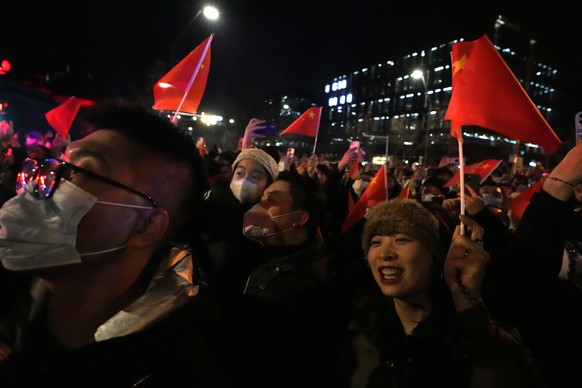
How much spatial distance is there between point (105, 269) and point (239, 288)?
137cm

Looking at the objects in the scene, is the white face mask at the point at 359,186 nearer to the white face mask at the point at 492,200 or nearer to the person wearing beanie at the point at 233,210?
the white face mask at the point at 492,200

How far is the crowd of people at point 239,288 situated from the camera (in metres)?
1.34

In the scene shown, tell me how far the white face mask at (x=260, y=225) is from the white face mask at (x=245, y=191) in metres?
0.92

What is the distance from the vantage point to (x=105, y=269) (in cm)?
144

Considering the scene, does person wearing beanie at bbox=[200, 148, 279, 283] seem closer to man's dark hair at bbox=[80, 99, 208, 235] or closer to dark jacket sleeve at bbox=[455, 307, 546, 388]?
man's dark hair at bbox=[80, 99, 208, 235]

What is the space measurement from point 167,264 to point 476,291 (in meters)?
1.38

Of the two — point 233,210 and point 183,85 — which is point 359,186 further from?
point 233,210

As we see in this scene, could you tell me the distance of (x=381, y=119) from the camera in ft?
299

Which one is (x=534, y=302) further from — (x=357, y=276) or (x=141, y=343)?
(x=141, y=343)

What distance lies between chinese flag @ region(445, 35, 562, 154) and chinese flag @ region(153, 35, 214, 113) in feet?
11.2

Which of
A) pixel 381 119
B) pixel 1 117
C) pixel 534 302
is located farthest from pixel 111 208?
pixel 381 119

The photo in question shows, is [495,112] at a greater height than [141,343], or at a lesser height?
greater

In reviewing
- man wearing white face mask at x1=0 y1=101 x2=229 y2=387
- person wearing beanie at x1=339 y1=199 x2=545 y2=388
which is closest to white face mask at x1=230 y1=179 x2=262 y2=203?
person wearing beanie at x1=339 y1=199 x2=545 y2=388

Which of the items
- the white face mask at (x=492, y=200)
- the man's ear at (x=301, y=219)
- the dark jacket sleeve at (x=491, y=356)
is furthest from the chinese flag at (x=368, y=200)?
the dark jacket sleeve at (x=491, y=356)
